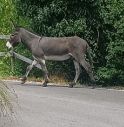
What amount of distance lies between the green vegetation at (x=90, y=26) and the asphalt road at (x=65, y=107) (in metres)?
1.21

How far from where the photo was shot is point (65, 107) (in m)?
13.4

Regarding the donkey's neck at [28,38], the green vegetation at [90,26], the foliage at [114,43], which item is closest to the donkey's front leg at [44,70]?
the donkey's neck at [28,38]

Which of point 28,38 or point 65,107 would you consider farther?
point 28,38

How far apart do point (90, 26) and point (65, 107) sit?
220 inches

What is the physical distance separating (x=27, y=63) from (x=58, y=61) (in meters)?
1.86

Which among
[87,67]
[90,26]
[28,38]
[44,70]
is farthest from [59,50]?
[90,26]

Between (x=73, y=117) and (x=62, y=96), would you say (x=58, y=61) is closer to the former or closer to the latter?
(x=62, y=96)

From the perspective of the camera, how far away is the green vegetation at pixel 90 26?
17.7 meters

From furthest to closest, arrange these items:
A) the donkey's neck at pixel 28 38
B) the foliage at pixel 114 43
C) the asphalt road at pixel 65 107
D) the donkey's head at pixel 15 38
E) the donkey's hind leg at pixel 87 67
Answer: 1. the donkey's head at pixel 15 38
2. the donkey's neck at pixel 28 38
3. the donkey's hind leg at pixel 87 67
4. the foliage at pixel 114 43
5. the asphalt road at pixel 65 107

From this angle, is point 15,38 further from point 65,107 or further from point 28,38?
point 65,107

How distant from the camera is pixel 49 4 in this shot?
1861 cm

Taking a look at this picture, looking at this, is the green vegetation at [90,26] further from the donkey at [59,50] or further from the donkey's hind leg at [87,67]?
the donkey at [59,50]

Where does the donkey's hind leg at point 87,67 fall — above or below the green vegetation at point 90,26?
below

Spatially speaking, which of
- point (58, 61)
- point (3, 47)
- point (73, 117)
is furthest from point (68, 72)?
point (73, 117)
